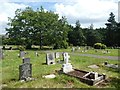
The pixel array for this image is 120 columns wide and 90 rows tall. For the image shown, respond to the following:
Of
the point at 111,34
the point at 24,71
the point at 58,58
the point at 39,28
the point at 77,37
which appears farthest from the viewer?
the point at 77,37

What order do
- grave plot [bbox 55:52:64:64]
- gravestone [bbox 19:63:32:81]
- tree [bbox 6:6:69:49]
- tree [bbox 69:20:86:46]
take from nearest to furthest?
gravestone [bbox 19:63:32:81]
grave plot [bbox 55:52:64:64]
tree [bbox 6:6:69:49]
tree [bbox 69:20:86:46]

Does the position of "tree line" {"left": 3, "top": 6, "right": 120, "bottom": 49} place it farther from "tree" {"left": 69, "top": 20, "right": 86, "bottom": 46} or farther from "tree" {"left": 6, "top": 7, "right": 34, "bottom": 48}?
"tree" {"left": 69, "top": 20, "right": 86, "bottom": 46}

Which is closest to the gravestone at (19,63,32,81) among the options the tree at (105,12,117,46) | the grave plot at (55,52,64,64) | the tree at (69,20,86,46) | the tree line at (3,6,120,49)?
the grave plot at (55,52,64,64)

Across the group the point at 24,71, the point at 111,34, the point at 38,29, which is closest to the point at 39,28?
the point at 38,29

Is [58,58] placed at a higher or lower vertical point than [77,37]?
lower

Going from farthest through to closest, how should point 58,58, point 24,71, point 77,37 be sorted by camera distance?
point 77,37, point 58,58, point 24,71

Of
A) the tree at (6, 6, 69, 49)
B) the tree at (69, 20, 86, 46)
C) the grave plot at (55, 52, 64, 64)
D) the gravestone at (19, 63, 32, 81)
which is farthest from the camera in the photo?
the tree at (69, 20, 86, 46)

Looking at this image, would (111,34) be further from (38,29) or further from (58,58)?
(58,58)

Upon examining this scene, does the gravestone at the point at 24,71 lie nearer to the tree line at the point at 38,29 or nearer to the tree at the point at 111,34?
the tree line at the point at 38,29

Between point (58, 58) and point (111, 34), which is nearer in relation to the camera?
point (58, 58)

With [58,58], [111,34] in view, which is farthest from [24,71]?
[111,34]

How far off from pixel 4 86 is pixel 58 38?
35.9 m

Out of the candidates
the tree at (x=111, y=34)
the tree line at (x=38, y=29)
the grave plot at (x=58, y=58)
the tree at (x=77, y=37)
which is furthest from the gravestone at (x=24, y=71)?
the tree at (x=77, y=37)

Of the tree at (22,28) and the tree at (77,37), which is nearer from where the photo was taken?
the tree at (22,28)
